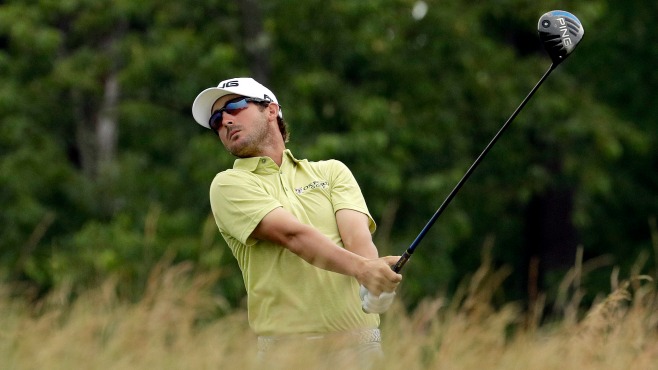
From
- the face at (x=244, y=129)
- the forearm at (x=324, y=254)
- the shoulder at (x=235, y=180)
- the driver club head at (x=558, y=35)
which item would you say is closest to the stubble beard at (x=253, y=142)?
the face at (x=244, y=129)

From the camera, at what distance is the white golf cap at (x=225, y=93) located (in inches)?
228

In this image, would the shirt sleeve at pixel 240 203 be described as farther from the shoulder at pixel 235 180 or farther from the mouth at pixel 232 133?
the mouth at pixel 232 133

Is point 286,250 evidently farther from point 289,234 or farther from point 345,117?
point 345,117

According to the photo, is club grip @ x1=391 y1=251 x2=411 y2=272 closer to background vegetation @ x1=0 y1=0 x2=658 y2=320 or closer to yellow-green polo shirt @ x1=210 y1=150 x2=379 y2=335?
yellow-green polo shirt @ x1=210 y1=150 x2=379 y2=335

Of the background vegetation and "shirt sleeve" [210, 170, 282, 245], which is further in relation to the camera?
the background vegetation

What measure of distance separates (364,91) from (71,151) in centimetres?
714

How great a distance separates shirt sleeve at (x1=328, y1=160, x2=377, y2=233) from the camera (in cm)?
567

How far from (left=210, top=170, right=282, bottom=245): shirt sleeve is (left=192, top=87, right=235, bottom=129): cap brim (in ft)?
1.03

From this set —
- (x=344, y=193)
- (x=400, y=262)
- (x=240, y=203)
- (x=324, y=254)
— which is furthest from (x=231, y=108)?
(x=400, y=262)

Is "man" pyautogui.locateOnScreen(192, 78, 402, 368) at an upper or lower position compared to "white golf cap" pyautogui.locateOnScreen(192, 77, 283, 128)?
lower

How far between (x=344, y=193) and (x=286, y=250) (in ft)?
1.14

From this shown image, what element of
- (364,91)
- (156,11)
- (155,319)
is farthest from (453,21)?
(155,319)

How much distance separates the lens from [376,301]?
205 inches

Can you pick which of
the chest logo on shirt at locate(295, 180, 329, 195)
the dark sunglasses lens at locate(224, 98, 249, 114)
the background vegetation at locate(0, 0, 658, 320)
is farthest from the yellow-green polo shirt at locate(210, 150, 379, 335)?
the background vegetation at locate(0, 0, 658, 320)
